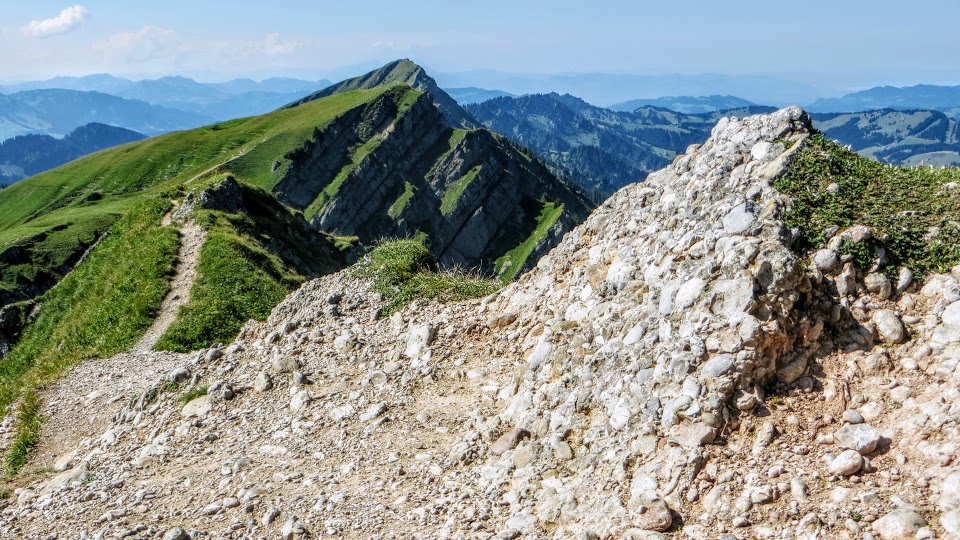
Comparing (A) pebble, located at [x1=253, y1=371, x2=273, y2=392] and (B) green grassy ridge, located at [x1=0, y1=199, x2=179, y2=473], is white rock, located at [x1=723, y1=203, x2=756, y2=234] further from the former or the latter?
(B) green grassy ridge, located at [x1=0, y1=199, x2=179, y2=473]

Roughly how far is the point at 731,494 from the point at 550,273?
8.59m

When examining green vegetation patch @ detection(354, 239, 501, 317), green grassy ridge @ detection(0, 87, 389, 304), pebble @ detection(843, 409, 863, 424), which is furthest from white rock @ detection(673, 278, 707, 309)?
green grassy ridge @ detection(0, 87, 389, 304)

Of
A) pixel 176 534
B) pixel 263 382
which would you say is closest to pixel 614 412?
pixel 176 534

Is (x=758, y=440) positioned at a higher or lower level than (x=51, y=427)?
higher

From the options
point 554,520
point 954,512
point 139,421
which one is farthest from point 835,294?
point 139,421

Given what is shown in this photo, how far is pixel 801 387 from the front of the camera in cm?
951

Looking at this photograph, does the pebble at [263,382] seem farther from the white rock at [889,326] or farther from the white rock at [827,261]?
the white rock at [889,326]

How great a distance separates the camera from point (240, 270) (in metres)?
32.8

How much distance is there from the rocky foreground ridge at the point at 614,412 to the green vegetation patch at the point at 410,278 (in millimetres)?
1101

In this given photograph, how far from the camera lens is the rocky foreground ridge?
8352 millimetres

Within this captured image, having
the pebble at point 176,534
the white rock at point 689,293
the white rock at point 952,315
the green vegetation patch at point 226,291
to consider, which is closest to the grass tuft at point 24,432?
the green vegetation patch at point 226,291

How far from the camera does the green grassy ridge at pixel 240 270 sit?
88.3 feet

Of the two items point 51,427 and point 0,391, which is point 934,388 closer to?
point 51,427

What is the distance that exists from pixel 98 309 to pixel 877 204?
32.5 m
